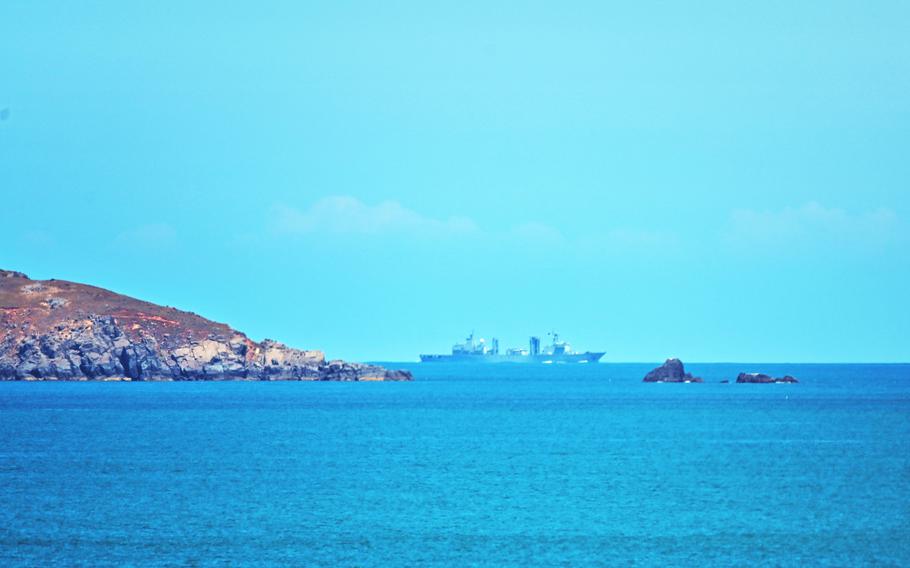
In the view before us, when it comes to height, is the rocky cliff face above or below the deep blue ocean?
above

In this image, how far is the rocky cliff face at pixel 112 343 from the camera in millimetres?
178375

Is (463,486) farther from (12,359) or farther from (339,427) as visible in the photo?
(12,359)

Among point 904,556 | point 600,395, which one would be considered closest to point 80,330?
point 600,395

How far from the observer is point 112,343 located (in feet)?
593

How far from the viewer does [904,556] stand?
1502 inches

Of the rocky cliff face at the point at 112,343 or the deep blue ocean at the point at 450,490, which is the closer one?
the deep blue ocean at the point at 450,490

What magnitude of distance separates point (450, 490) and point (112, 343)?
137m

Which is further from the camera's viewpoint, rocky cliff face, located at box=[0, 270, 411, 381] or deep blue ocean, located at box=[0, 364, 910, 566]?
rocky cliff face, located at box=[0, 270, 411, 381]

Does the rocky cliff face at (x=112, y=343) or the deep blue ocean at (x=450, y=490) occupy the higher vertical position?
the rocky cliff face at (x=112, y=343)

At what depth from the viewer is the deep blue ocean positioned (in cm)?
3931

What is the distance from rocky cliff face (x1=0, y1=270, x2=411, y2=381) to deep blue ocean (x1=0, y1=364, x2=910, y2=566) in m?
77.2

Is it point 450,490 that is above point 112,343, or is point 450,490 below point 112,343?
below

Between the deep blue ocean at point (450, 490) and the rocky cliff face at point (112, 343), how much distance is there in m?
77.2

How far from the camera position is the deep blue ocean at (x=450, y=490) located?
39312 millimetres
